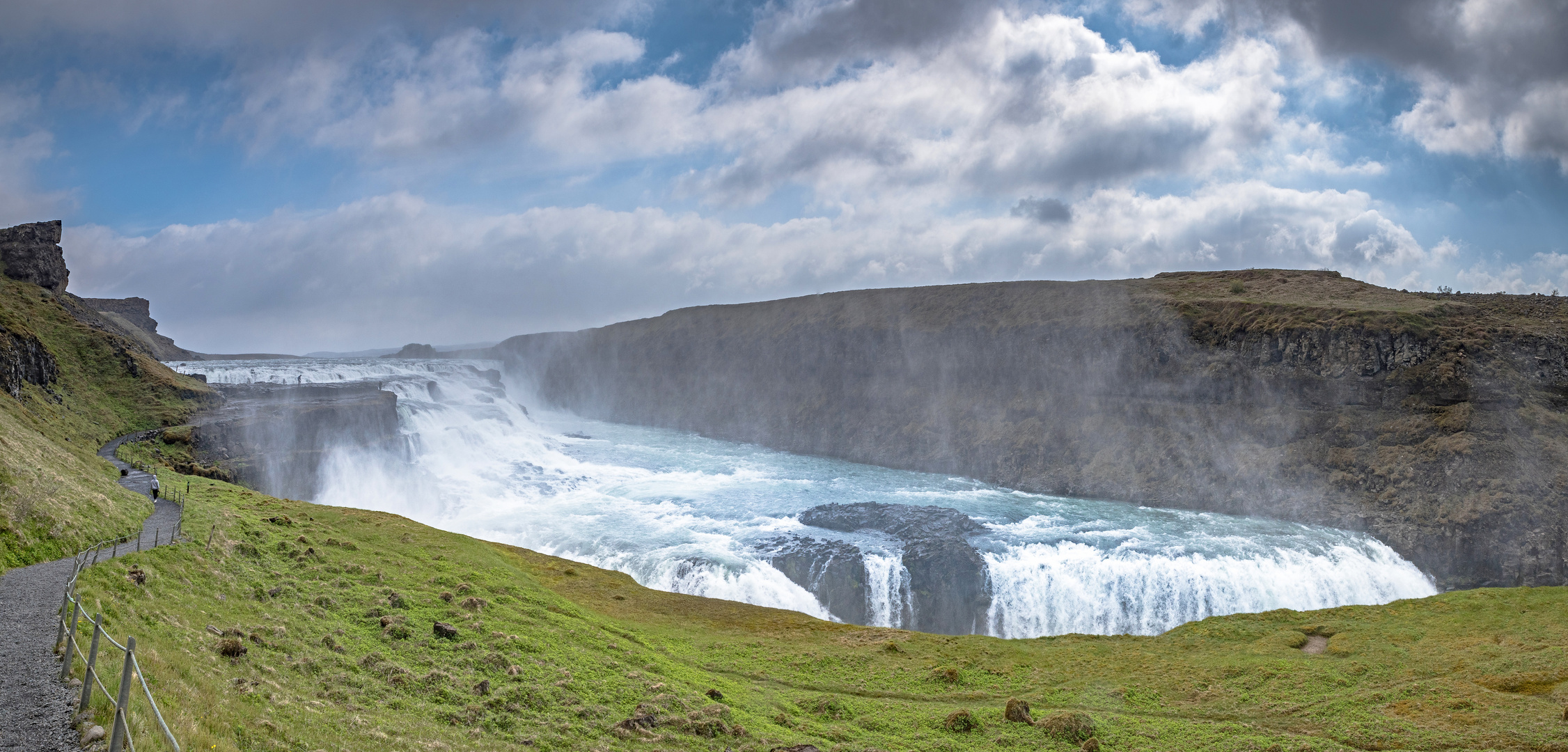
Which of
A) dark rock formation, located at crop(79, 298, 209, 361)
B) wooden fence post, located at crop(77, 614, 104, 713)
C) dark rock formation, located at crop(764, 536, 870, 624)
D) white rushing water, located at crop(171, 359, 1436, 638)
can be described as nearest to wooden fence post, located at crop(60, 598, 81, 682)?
wooden fence post, located at crop(77, 614, 104, 713)

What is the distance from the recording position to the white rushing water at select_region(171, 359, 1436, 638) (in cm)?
4034

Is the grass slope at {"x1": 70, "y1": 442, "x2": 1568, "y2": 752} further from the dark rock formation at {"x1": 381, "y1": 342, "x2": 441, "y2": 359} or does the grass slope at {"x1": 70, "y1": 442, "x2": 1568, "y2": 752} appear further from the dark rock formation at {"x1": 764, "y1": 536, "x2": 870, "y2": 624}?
the dark rock formation at {"x1": 381, "y1": 342, "x2": 441, "y2": 359}

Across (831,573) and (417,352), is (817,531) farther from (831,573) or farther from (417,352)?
(417,352)

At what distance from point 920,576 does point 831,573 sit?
5106 millimetres

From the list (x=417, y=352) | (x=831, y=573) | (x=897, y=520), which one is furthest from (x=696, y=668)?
(x=417, y=352)

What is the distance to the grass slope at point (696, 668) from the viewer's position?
14.3 m

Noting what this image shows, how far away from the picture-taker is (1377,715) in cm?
1966

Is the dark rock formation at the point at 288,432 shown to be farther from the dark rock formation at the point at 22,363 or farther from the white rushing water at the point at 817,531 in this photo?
the dark rock formation at the point at 22,363

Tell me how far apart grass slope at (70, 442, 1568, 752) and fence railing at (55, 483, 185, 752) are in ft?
1.79

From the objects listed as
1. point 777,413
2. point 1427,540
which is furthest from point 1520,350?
point 777,413

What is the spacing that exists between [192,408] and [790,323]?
7168cm

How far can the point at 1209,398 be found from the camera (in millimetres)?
67000

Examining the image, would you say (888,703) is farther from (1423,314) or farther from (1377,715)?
(1423,314)

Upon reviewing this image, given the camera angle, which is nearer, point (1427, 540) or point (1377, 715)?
point (1377, 715)
